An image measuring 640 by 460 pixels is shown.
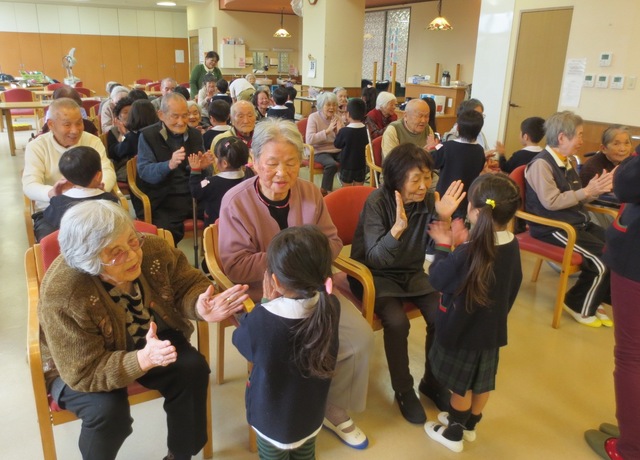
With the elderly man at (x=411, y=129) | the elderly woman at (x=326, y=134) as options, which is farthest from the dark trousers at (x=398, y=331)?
the elderly woman at (x=326, y=134)

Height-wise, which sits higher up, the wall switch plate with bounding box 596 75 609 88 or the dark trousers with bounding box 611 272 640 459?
the wall switch plate with bounding box 596 75 609 88

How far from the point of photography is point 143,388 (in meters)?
1.61

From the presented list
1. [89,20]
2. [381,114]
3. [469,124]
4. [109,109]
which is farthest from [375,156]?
[89,20]

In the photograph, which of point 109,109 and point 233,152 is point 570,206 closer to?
point 233,152

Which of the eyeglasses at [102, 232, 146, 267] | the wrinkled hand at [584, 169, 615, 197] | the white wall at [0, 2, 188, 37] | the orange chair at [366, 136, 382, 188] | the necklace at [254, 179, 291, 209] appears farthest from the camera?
the white wall at [0, 2, 188, 37]

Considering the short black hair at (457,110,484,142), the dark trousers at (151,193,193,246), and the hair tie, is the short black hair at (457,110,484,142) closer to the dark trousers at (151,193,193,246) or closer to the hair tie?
the dark trousers at (151,193,193,246)

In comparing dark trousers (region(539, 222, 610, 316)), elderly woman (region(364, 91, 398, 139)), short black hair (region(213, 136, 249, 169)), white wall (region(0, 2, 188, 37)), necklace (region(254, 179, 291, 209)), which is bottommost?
dark trousers (region(539, 222, 610, 316))

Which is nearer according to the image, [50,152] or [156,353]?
[156,353]

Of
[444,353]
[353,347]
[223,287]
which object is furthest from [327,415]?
[223,287]

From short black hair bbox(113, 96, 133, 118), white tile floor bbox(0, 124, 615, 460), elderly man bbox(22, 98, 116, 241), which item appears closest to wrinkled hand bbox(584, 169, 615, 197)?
white tile floor bbox(0, 124, 615, 460)

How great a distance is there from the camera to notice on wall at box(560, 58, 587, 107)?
569 cm

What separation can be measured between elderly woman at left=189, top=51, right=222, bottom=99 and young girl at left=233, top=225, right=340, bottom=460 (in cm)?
626

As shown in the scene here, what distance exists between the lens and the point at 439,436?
78.5 inches

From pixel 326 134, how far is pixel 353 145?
43 cm
